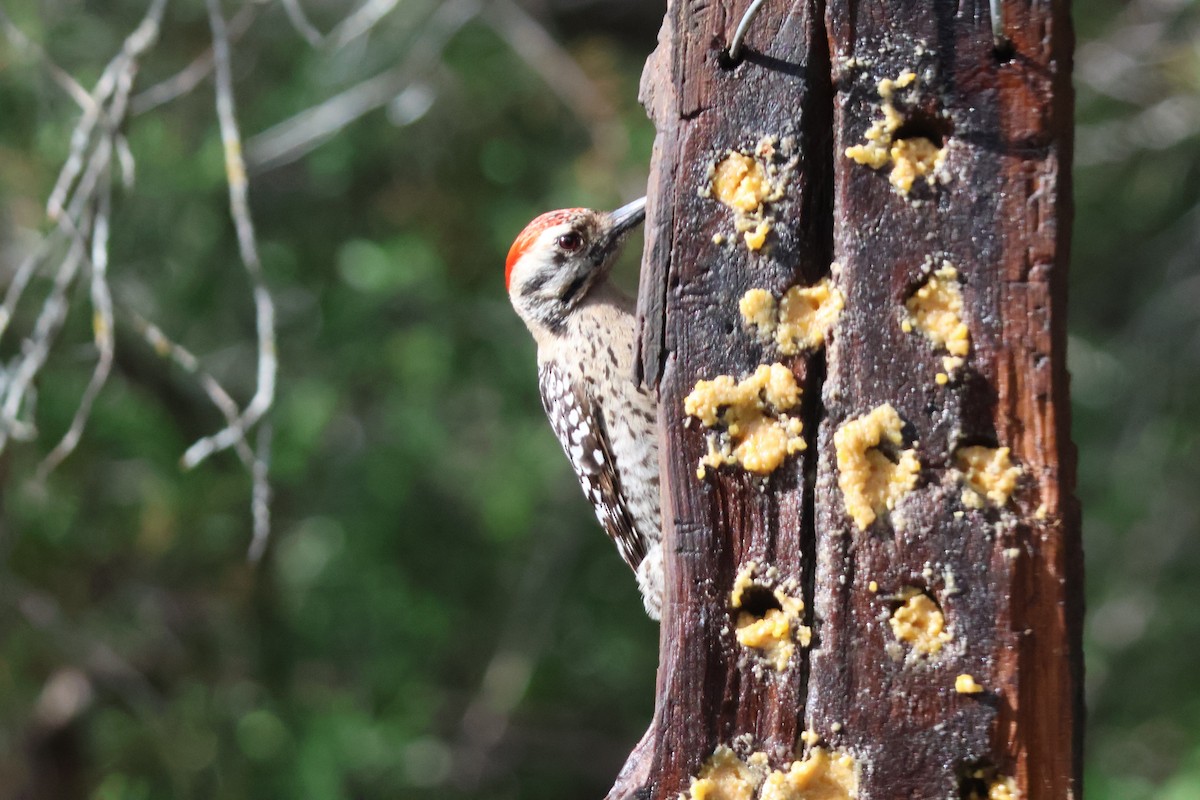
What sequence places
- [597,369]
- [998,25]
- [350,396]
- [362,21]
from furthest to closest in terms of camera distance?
[350,396], [362,21], [597,369], [998,25]

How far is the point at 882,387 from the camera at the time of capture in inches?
75.7

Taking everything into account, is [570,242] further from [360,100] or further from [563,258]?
[360,100]

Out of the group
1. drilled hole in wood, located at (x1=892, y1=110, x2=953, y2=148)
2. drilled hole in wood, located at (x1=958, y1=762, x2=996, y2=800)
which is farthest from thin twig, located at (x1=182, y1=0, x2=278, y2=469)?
drilled hole in wood, located at (x1=958, y1=762, x2=996, y2=800)

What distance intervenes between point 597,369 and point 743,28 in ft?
3.79

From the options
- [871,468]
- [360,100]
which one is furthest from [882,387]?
[360,100]

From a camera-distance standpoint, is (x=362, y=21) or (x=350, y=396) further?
(x=350, y=396)

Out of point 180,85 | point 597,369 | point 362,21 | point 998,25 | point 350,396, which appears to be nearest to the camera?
point 998,25

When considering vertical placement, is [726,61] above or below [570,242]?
below

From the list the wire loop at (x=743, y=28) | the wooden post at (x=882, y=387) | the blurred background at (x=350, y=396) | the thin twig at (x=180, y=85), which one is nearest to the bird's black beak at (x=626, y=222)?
the wooden post at (x=882, y=387)

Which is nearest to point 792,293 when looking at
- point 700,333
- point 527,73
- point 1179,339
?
point 700,333

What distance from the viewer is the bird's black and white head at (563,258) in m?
2.93

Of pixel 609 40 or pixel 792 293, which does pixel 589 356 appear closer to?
pixel 792 293

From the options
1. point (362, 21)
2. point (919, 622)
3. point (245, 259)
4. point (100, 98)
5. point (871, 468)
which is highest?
point (362, 21)

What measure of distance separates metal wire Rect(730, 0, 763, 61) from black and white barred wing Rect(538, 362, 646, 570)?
1142 millimetres
